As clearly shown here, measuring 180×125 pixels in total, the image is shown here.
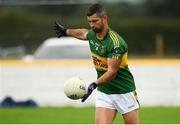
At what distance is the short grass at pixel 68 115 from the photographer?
15.0 metres

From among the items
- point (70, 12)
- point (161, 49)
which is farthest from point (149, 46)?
point (70, 12)

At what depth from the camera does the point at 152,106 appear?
17625 mm

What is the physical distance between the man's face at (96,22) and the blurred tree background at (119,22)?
11.9 m

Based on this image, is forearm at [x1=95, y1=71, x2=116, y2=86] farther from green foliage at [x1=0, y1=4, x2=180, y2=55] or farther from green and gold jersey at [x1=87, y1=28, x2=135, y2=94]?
green foliage at [x1=0, y1=4, x2=180, y2=55]

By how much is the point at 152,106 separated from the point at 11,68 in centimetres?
339

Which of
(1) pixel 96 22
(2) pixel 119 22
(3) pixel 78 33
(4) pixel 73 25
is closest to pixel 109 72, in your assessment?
(1) pixel 96 22

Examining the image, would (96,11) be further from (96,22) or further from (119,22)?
(119,22)

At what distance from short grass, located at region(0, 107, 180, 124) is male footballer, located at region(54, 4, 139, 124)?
15.6 ft

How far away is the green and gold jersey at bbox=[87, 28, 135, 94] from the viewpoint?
9.74 metres

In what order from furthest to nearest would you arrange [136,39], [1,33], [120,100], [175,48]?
[136,39], [175,48], [1,33], [120,100]

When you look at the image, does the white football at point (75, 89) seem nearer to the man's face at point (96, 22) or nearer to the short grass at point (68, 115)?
the man's face at point (96, 22)

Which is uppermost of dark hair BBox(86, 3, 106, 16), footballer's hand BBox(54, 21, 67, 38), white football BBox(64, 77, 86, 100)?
dark hair BBox(86, 3, 106, 16)

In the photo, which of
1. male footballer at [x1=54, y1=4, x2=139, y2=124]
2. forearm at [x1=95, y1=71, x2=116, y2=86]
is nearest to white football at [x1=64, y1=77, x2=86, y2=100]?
male footballer at [x1=54, y1=4, x2=139, y2=124]

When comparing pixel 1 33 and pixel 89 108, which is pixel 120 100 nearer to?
pixel 89 108
